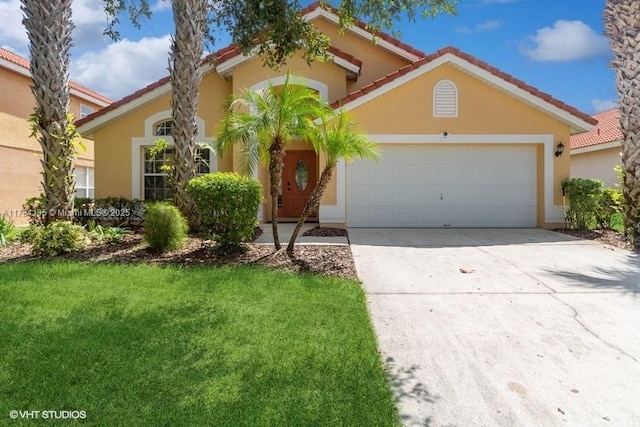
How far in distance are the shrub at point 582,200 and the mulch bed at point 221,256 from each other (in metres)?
7.21

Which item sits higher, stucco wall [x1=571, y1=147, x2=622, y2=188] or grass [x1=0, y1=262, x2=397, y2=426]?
stucco wall [x1=571, y1=147, x2=622, y2=188]

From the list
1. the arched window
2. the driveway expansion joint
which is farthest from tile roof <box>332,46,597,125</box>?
the driveway expansion joint

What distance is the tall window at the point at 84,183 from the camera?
21.6m

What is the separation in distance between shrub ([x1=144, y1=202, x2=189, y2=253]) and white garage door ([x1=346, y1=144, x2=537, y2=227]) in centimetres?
580

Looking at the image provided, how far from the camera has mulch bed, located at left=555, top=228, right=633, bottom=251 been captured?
400 inches

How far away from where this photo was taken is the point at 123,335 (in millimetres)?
4379

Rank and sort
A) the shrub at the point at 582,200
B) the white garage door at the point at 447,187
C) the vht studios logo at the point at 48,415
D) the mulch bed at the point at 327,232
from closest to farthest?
the vht studios logo at the point at 48,415 < the mulch bed at the point at 327,232 < the shrub at the point at 582,200 < the white garage door at the point at 447,187

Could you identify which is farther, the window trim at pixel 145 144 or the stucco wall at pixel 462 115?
the window trim at pixel 145 144

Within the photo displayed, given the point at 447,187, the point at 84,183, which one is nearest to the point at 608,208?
the point at 447,187

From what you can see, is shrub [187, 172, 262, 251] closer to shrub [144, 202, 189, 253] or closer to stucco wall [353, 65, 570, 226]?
shrub [144, 202, 189, 253]

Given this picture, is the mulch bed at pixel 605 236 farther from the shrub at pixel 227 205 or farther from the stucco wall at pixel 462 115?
the shrub at pixel 227 205

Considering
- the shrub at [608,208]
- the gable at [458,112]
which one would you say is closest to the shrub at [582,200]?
the shrub at [608,208]

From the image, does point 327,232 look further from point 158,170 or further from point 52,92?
point 52,92

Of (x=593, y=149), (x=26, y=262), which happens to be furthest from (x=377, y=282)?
(x=593, y=149)
